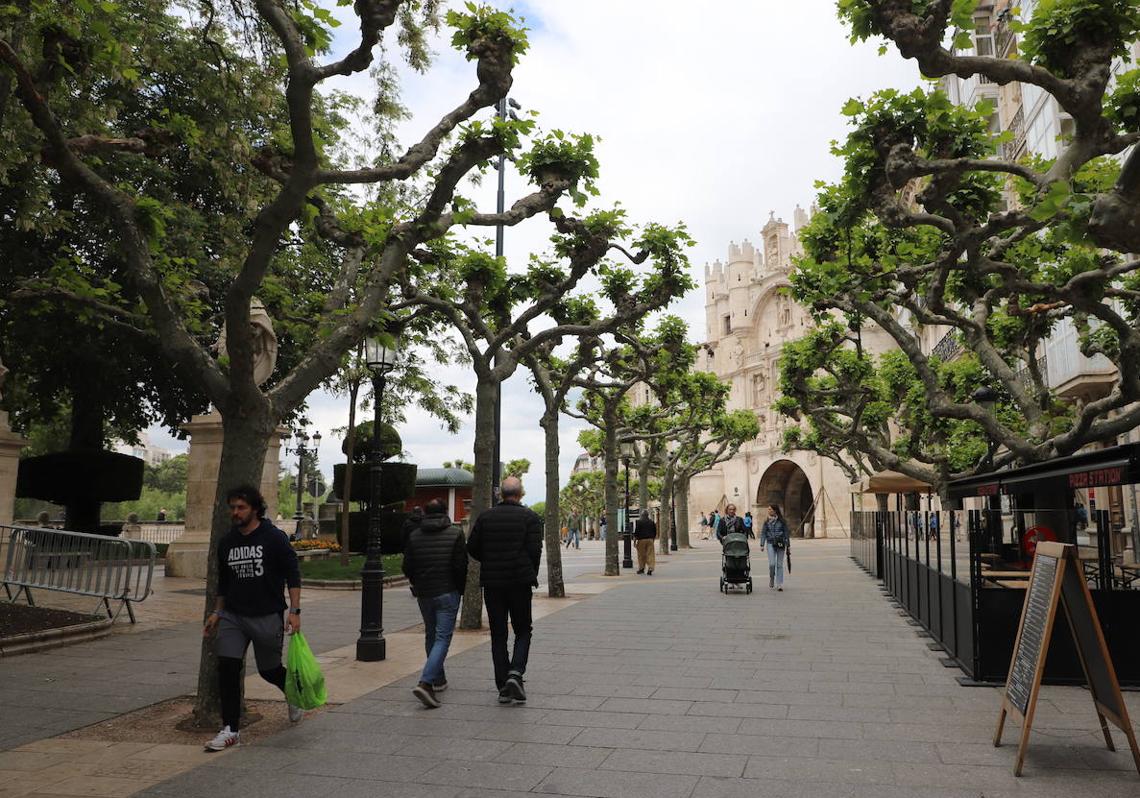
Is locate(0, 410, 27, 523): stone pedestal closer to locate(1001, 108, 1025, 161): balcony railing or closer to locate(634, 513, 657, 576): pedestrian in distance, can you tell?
locate(634, 513, 657, 576): pedestrian in distance

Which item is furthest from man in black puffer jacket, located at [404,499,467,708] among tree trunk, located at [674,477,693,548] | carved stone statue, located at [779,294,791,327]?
carved stone statue, located at [779,294,791,327]

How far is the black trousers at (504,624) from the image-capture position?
284 inches

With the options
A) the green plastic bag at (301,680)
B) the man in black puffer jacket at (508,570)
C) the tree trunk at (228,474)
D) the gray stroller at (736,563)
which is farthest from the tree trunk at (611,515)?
the green plastic bag at (301,680)

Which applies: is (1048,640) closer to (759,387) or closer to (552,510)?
(552,510)

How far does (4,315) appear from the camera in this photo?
2005cm

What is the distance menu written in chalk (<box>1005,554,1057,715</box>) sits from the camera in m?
5.14

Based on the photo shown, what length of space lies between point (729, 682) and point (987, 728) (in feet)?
7.89

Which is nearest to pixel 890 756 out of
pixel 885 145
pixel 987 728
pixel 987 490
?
pixel 987 728

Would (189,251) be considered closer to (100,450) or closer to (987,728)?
(100,450)

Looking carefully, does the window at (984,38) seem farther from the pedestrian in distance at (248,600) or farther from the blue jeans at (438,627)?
the pedestrian in distance at (248,600)

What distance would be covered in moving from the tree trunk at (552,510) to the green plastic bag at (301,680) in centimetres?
925

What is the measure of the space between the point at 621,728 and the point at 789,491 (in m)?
61.6

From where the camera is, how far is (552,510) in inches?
659

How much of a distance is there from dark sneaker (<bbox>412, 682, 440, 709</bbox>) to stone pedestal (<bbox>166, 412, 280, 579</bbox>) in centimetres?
1355
